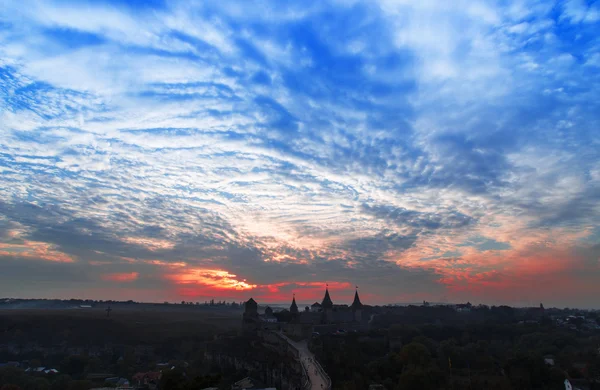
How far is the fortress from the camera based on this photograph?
84312 mm

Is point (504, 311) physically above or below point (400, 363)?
above

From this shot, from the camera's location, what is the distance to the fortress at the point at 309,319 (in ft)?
277

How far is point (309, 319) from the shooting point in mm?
96188

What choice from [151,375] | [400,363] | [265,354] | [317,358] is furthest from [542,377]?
[151,375]

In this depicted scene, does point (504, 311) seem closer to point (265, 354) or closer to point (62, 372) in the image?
point (265, 354)

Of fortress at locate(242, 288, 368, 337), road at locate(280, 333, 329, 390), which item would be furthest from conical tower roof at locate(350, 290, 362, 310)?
road at locate(280, 333, 329, 390)

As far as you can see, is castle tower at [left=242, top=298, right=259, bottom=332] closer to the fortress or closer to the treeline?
the fortress

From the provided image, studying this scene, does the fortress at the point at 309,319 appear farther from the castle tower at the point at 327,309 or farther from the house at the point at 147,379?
the house at the point at 147,379

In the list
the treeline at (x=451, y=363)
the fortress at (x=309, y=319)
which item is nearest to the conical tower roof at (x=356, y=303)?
the fortress at (x=309, y=319)

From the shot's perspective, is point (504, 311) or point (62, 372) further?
point (504, 311)

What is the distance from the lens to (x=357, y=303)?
11625cm

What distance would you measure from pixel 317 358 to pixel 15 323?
98017mm

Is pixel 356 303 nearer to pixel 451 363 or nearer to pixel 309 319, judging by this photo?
pixel 309 319

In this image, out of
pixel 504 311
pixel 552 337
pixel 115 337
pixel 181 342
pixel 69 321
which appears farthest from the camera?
pixel 504 311
